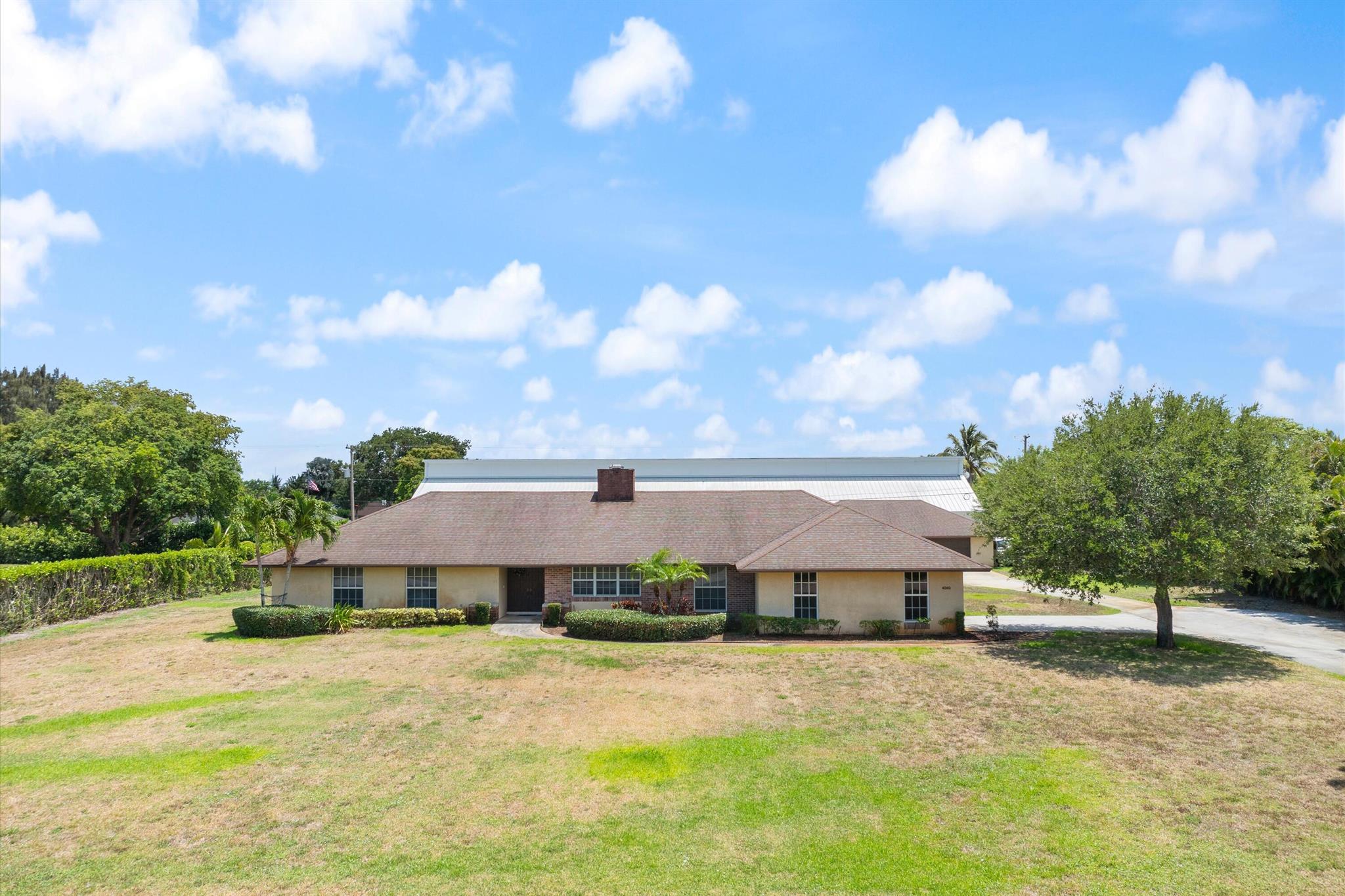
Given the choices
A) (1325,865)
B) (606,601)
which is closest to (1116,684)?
(1325,865)

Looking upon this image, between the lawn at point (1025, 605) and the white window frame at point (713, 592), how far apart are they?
10.4 m

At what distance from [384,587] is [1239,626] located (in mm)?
34603

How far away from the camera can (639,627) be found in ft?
93.7

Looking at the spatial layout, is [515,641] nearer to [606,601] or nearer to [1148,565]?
[606,601]

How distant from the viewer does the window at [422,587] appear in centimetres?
3294

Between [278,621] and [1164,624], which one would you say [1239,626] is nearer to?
[1164,624]

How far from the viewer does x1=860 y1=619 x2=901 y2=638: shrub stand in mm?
29156

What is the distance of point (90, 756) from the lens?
16359mm

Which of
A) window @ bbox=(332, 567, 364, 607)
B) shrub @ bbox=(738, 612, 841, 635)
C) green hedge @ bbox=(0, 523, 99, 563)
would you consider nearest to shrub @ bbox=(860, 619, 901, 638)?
shrub @ bbox=(738, 612, 841, 635)

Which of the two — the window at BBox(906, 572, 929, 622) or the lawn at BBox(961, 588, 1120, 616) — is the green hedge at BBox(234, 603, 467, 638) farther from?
the lawn at BBox(961, 588, 1120, 616)

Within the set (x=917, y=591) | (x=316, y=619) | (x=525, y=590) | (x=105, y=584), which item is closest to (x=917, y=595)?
(x=917, y=591)

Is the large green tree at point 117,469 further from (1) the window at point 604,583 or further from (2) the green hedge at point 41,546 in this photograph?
(1) the window at point 604,583

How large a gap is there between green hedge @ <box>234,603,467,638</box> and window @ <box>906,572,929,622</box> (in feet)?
57.3

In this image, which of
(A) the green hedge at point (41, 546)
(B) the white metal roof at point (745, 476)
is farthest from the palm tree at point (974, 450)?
(A) the green hedge at point (41, 546)
